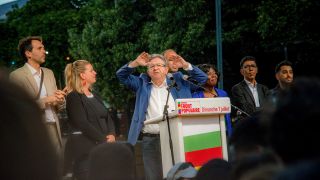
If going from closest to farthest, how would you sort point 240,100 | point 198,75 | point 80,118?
point 80,118 → point 198,75 → point 240,100

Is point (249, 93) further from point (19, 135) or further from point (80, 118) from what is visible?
point (19, 135)

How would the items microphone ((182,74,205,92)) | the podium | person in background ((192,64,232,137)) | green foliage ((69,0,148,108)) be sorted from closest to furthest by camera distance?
the podium, microphone ((182,74,205,92)), person in background ((192,64,232,137)), green foliage ((69,0,148,108))

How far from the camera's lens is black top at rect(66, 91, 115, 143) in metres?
6.68

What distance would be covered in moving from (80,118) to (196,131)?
4.90 feet

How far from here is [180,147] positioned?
573 cm

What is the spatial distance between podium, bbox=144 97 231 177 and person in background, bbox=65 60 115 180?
0.81m

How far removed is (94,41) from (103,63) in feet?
3.99

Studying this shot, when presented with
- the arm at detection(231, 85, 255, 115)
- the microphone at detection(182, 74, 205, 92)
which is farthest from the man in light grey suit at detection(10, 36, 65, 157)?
the arm at detection(231, 85, 255, 115)

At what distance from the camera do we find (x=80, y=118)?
6723 mm

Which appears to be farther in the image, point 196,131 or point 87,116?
point 87,116

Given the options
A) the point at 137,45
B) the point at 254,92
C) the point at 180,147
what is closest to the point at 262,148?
the point at 180,147

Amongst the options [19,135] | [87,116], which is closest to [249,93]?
[87,116]

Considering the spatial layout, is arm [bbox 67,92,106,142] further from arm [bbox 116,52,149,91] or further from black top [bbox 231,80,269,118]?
black top [bbox 231,80,269,118]

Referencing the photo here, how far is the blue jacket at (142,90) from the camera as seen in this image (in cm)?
679
